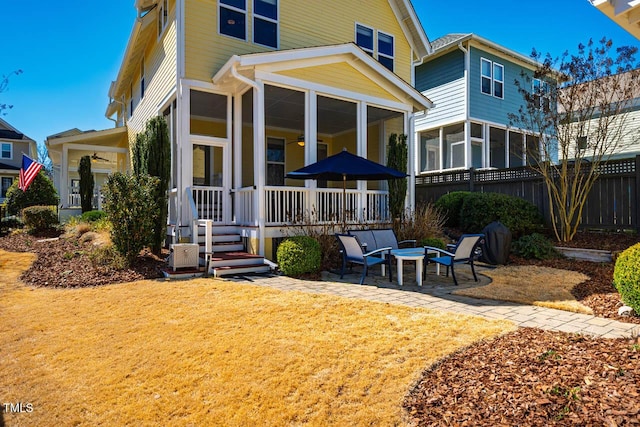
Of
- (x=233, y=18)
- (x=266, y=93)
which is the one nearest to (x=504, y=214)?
(x=266, y=93)

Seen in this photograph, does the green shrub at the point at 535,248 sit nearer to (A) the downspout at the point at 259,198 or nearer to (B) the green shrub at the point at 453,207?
(B) the green shrub at the point at 453,207

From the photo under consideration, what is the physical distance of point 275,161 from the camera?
13.6m

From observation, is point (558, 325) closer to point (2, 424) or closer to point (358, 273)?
point (358, 273)

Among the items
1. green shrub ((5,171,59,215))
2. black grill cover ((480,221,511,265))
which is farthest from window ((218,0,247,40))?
green shrub ((5,171,59,215))

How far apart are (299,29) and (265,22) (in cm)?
108

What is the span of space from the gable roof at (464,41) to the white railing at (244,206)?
9607 millimetres

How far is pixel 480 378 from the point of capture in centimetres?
311

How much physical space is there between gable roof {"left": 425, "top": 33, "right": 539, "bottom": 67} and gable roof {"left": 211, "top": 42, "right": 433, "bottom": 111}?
4.59 m

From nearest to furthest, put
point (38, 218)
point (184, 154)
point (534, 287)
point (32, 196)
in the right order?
point (534, 287) → point (184, 154) → point (38, 218) → point (32, 196)

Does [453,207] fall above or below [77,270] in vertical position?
above

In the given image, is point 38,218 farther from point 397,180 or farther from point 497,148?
point 497,148

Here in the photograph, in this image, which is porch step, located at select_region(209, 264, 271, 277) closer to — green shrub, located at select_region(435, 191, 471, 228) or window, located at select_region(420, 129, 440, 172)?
green shrub, located at select_region(435, 191, 471, 228)

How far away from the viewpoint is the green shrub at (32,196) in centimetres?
1703

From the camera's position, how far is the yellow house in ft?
29.5
